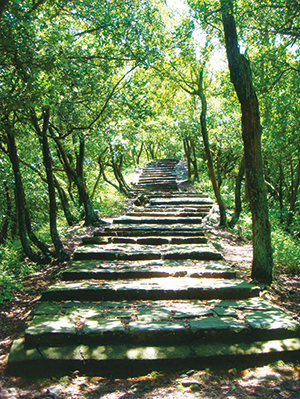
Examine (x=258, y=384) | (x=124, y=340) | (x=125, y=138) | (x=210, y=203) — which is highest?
(x=125, y=138)

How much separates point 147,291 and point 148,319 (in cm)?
74

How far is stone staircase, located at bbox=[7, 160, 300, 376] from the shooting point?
131 inches

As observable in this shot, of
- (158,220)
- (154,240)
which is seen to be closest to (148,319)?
(154,240)

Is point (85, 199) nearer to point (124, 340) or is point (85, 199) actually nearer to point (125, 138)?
point (125, 138)

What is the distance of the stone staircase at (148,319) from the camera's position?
10.9 ft

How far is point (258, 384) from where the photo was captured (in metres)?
3.09

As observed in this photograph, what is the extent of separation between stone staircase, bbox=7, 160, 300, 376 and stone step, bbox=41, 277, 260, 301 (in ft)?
0.05

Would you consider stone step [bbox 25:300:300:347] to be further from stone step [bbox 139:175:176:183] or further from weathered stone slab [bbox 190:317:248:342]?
stone step [bbox 139:175:176:183]

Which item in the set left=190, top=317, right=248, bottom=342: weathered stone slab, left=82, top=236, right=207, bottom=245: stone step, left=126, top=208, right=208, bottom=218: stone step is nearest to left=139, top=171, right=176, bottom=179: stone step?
left=126, top=208, right=208, bottom=218: stone step

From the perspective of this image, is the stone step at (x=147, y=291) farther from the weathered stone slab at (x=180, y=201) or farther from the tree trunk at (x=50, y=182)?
the weathered stone slab at (x=180, y=201)

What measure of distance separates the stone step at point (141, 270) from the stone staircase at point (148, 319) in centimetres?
2

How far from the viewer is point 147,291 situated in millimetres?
4641

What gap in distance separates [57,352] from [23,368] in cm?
37

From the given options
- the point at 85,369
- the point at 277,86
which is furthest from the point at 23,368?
the point at 277,86
